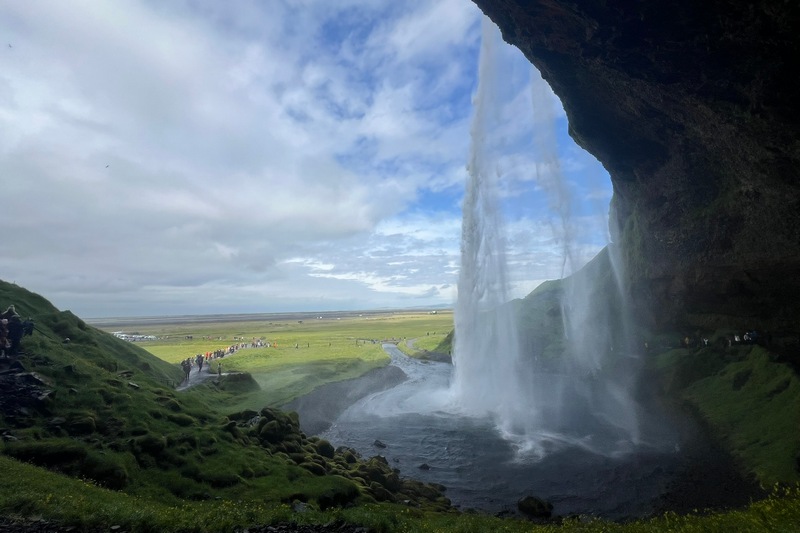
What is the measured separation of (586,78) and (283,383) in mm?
56139

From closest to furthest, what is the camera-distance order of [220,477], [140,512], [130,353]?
[140,512]
[220,477]
[130,353]

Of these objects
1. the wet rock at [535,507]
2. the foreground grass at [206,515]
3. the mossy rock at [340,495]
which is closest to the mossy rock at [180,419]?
Result: the foreground grass at [206,515]

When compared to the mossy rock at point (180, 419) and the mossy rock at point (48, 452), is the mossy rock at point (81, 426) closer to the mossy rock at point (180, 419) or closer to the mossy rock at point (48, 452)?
the mossy rock at point (48, 452)

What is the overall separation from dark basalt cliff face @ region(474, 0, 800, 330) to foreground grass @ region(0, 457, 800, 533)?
811 inches

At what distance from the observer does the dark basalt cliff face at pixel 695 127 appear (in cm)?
2144

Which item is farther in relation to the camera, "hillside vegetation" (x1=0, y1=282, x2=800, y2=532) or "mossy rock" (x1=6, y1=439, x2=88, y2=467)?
"mossy rock" (x1=6, y1=439, x2=88, y2=467)

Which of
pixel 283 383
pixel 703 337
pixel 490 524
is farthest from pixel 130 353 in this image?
pixel 703 337

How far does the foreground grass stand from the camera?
1507 cm

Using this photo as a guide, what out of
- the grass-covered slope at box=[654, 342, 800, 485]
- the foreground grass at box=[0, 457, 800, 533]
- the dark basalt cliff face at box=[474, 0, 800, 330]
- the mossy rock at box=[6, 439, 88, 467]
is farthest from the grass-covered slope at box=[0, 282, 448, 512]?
the dark basalt cliff face at box=[474, 0, 800, 330]

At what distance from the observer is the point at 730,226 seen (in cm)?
3753

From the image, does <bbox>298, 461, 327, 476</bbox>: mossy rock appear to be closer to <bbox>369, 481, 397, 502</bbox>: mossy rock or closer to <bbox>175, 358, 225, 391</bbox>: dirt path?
<bbox>369, 481, 397, 502</bbox>: mossy rock

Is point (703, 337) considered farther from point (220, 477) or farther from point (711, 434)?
point (220, 477)

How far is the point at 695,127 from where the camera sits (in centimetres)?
3073

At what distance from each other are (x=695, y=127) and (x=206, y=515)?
129ft
